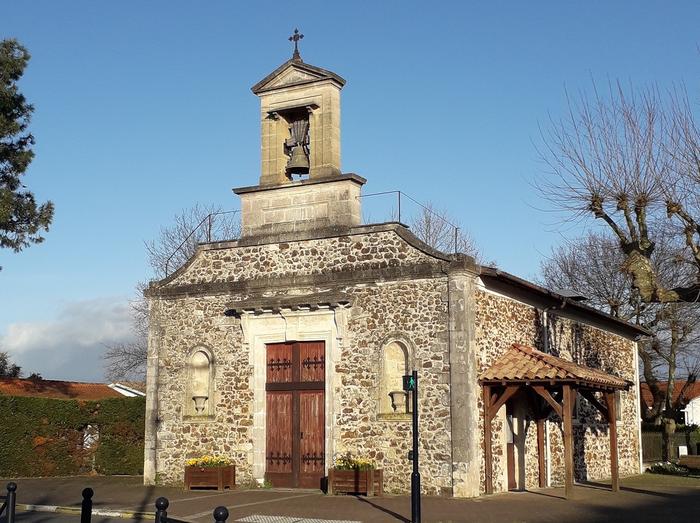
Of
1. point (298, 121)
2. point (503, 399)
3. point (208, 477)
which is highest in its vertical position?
point (298, 121)

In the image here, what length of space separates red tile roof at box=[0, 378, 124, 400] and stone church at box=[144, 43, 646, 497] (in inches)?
394

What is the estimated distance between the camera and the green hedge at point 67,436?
76.3 ft

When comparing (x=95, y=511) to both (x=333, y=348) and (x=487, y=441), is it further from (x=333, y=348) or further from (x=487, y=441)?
(x=487, y=441)

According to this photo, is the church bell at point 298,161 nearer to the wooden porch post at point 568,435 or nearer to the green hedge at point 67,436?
the wooden porch post at point 568,435

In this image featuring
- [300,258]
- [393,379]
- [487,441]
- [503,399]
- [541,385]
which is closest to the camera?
[541,385]

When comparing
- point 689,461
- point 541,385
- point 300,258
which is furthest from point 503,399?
point 689,461

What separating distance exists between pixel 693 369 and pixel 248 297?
2922cm

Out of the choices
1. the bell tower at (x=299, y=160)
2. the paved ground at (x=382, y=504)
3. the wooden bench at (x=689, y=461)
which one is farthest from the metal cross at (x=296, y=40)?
the wooden bench at (x=689, y=461)

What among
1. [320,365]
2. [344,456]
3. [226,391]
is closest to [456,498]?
[344,456]

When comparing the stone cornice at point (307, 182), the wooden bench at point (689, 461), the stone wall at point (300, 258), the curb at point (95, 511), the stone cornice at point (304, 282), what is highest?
the stone cornice at point (307, 182)

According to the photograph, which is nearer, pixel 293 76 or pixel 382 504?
pixel 382 504

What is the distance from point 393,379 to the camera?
57.6 ft

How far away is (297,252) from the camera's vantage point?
18.9 meters

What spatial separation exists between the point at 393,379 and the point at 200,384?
4.72m
